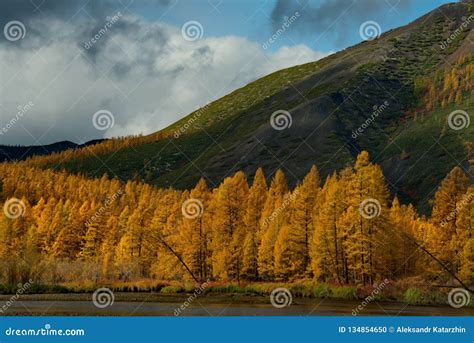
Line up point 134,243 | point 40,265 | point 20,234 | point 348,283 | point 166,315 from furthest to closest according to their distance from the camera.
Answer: point 20,234, point 134,243, point 40,265, point 348,283, point 166,315

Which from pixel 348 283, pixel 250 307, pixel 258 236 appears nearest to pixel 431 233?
pixel 348 283

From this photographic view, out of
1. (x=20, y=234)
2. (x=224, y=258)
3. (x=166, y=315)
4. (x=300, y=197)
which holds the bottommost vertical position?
(x=166, y=315)

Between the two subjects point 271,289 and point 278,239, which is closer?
point 271,289

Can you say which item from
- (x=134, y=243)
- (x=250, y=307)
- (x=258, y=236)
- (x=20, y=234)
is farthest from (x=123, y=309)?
(x=20, y=234)

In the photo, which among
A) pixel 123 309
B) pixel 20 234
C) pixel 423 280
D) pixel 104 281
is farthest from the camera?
pixel 20 234

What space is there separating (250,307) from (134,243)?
135 feet

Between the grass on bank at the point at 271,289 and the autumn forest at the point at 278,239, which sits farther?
the autumn forest at the point at 278,239

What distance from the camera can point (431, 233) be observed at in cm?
7831

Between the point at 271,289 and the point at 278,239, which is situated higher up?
the point at 278,239

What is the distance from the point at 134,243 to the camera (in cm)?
9025

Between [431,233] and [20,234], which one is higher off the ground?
[20,234]

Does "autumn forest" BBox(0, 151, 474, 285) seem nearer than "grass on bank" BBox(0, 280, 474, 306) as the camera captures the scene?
No

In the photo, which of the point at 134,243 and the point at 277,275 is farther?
the point at 134,243

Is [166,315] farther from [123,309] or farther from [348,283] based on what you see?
[348,283]
